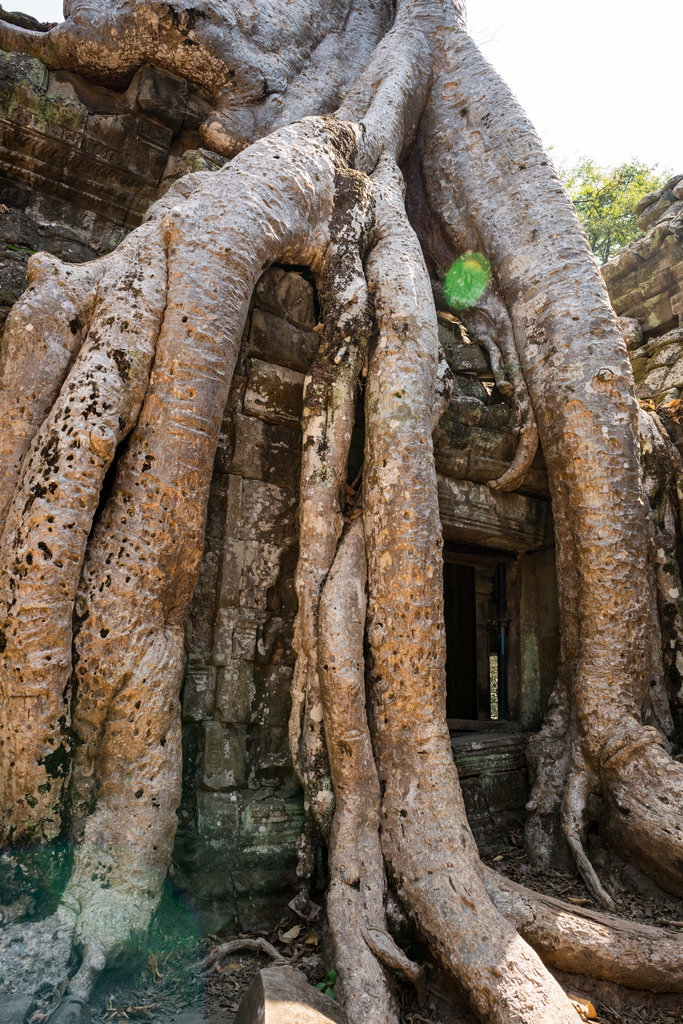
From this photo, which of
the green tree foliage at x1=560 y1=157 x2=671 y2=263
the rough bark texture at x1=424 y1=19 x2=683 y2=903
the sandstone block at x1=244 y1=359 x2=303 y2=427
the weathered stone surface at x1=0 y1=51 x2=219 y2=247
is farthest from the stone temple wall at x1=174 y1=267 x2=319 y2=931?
the green tree foliage at x1=560 y1=157 x2=671 y2=263

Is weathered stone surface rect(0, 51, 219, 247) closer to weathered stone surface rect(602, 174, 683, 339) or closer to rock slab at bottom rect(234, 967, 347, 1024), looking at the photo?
rock slab at bottom rect(234, 967, 347, 1024)

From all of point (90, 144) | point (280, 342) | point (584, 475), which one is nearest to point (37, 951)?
point (280, 342)

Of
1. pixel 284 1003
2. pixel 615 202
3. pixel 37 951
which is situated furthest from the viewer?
pixel 615 202

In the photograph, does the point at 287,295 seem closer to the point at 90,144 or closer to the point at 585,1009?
the point at 90,144

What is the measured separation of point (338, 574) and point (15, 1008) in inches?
68.3

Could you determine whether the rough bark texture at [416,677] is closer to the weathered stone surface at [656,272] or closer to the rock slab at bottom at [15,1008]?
the rock slab at bottom at [15,1008]

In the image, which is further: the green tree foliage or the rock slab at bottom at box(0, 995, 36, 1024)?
the green tree foliage

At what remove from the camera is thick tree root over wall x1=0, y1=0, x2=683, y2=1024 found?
2.12 metres

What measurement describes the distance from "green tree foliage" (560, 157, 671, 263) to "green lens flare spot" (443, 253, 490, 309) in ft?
24.8

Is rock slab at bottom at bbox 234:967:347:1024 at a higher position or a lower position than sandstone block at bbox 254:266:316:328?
lower

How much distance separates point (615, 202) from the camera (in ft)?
35.8

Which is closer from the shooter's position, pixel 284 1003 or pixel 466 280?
pixel 284 1003

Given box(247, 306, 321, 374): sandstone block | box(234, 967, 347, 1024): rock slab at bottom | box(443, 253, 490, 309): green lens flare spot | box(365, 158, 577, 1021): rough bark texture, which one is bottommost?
box(234, 967, 347, 1024): rock slab at bottom

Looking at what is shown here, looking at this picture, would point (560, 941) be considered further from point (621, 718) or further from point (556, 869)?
point (621, 718)
